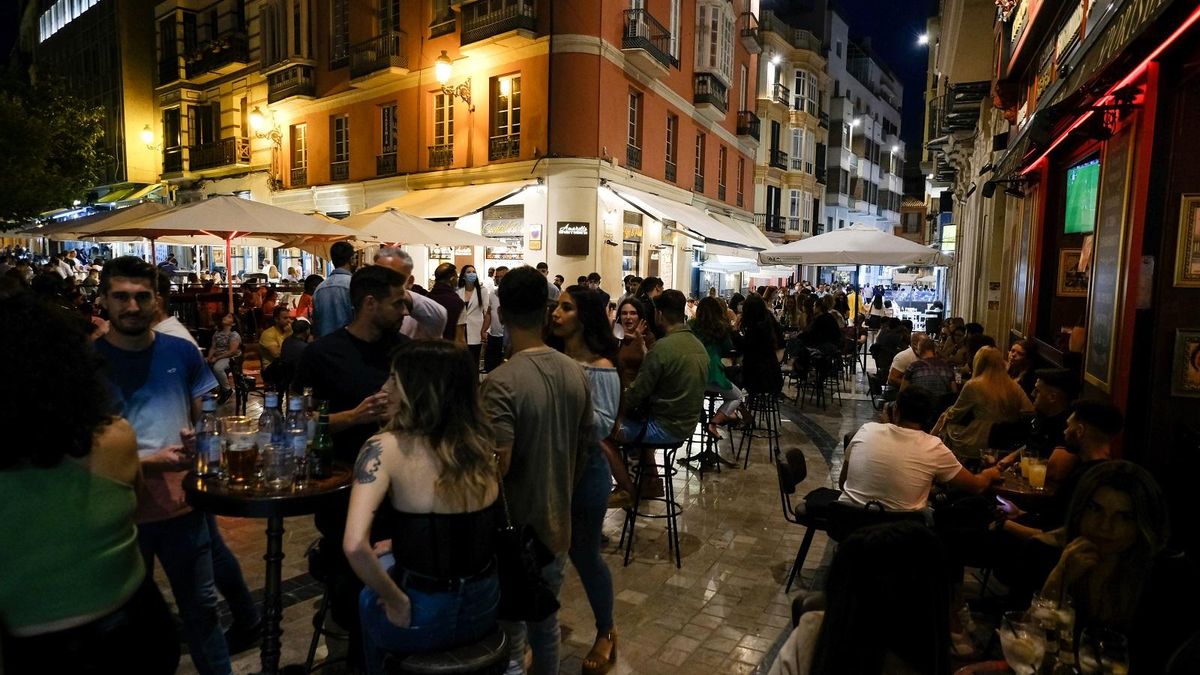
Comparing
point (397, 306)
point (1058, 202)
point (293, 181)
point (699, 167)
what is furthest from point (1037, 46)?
point (293, 181)

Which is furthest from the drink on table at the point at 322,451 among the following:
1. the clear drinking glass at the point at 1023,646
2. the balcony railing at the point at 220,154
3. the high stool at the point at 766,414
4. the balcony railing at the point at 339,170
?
the balcony railing at the point at 220,154

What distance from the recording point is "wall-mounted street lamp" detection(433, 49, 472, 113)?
16844 millimetres

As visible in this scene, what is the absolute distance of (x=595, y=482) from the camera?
132 inches

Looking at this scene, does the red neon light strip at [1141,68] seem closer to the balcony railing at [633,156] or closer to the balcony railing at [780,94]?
the balcony railing at [633,156]

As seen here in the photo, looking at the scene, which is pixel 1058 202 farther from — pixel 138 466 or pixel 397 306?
pixel 138 466

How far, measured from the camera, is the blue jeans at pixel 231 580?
349cm

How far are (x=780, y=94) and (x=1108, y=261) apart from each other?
29091 millimetres

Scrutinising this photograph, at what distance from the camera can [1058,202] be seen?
27.5ft

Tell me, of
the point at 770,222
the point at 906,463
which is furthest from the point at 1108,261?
the point at 770,222

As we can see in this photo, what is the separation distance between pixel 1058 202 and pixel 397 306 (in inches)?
329

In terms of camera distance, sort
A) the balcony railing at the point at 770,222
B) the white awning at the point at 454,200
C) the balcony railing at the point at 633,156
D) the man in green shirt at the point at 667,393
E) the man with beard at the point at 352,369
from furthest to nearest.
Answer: the balcony railing at the point at 770,222
the balcony railing at the point at 633,156
the white awning at the point at 454,200
the man in green shirt at the point at 667,393
the man with beard at the point at 352,369

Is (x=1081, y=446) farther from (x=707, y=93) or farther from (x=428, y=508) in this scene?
(x=707, y=93)

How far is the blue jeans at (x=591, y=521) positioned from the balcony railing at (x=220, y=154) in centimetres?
2533

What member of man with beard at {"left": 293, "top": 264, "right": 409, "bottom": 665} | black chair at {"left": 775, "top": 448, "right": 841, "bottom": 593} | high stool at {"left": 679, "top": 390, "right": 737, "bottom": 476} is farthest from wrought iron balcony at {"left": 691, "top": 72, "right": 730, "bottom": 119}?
man with beard at {"left": 293, "top": 264, "right": 409, "bottom": 665}
